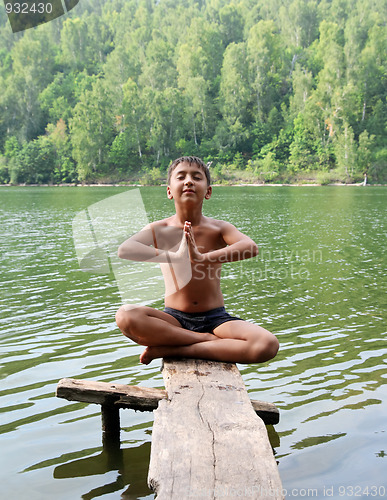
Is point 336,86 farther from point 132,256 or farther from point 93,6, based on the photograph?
point 93,6

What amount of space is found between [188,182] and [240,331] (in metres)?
1.35

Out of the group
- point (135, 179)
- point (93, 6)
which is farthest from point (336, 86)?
point (93, 6)

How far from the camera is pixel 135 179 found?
7525 centimetres

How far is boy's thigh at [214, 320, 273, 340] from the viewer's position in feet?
13.8

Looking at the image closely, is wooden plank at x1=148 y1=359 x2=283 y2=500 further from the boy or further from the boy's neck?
the boy's neck

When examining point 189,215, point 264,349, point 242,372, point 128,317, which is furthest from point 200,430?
point 242,372

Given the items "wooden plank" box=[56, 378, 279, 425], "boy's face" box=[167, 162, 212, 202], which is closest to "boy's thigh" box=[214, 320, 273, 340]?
"wooden plank" box=[56, 378, 279, 425]

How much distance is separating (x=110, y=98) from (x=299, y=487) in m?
82.6

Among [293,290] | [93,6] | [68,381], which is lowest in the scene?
[293,290]

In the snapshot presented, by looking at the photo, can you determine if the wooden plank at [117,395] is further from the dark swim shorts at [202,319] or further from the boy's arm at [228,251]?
the boy's arm at [228,251]

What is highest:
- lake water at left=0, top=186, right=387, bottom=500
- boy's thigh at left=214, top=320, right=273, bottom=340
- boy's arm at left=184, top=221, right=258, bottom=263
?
boy's arm at left=184, top=221, right=258, bottom=263

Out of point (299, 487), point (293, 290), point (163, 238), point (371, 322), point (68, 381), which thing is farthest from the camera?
point (293, 290)

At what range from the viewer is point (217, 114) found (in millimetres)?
81062

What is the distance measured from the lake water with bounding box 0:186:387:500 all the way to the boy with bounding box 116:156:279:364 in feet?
2.35
